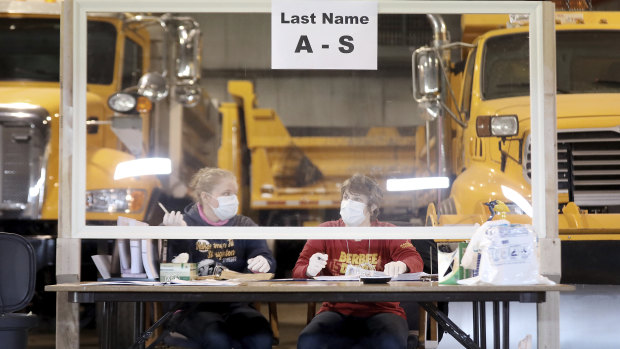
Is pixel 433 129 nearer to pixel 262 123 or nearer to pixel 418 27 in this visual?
pixel 418 27

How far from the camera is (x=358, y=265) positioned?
389cm

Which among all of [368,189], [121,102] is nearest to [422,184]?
[368,189]

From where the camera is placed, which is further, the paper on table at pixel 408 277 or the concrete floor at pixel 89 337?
the concrete floor at pixel 89 337

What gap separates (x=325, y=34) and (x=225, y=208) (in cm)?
103

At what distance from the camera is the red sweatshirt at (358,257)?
3783mm

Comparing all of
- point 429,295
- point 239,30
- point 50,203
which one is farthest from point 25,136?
point 429,295

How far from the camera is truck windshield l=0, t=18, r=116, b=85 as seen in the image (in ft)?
20.5

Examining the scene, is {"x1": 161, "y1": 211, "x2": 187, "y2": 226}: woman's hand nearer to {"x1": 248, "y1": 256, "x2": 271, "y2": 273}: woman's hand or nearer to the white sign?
{"x1": 248, "y1": 256, "x2": 271, "y2": 273}: woman's hand

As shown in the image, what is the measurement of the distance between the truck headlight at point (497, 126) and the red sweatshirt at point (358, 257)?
1.65m

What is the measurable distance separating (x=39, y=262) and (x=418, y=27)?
2.96 metres

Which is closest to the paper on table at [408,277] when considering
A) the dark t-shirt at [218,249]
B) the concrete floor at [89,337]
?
the dark t-shirt at [218,249]

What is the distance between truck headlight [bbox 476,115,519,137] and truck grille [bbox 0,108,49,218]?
3.08m

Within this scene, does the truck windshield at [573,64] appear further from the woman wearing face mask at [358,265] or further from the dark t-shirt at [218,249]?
the dark t-shirt at [218,249]

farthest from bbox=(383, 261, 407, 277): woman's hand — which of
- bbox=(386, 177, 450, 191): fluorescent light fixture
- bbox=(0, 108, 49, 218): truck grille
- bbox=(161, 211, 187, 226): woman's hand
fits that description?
bbox=(0, 108, 49, 218): truck grille
